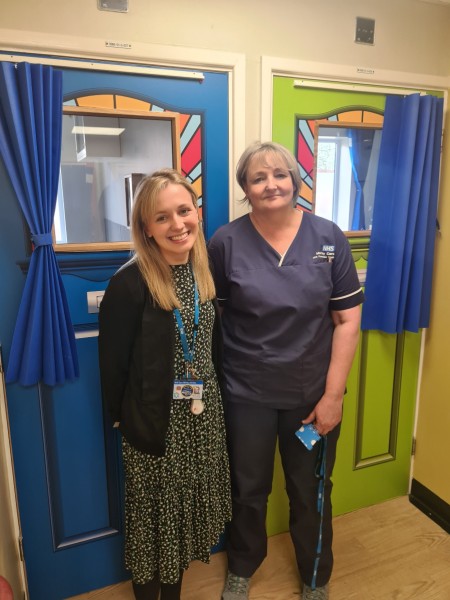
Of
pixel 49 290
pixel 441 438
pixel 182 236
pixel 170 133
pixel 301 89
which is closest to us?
pixel 182 236

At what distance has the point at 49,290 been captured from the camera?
1.47 meters

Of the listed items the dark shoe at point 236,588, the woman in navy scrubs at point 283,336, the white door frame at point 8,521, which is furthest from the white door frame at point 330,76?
the dark shoe at point 236,588

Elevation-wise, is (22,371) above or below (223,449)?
above

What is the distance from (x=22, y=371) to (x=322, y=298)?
102 centimetres

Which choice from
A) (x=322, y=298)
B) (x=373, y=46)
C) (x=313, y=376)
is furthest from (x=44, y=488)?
(x=373, y=46)

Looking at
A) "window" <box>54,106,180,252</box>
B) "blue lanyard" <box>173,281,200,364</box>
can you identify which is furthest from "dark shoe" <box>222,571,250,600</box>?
"window" <box>54,106,180,252</box>

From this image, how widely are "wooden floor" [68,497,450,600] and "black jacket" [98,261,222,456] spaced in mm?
859

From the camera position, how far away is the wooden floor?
1.78m

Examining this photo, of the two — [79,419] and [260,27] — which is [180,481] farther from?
[260,27]

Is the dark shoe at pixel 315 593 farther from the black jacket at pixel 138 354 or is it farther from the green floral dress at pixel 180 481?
the black jacket at pixel 138 354

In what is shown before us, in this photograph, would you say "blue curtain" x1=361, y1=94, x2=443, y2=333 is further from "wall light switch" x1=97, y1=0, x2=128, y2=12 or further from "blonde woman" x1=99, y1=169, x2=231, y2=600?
"wall light switch" x1=97, y1=0, x2=128, y2=12

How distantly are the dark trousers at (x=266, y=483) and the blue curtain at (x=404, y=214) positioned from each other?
0.65 meters

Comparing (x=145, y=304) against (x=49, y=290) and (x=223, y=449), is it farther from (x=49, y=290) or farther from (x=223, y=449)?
(x=223, y=449)

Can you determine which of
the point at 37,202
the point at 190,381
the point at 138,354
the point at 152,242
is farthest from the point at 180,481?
the point at 37,202
